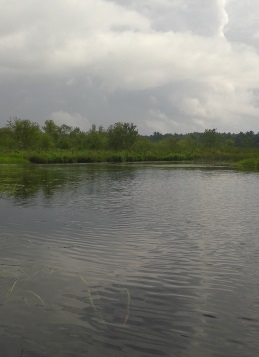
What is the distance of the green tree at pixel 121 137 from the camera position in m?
120

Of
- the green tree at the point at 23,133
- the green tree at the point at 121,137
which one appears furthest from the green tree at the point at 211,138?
the green tree at the point at 23,133

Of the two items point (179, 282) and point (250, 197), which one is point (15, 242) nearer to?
point (179, 282)

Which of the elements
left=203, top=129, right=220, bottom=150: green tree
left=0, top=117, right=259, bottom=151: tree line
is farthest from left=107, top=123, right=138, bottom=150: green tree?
left=203, top=129, right=220, bottom=150: green tree

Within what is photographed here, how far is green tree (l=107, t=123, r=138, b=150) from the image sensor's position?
120 m

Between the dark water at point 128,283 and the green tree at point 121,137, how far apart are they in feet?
325

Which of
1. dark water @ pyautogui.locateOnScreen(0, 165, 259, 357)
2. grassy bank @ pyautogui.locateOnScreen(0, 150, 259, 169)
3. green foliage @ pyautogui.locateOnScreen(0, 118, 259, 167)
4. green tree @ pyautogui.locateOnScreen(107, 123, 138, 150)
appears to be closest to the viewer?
dark water @ pyautogui.locateOnScreen(0, 165, 259, 357)

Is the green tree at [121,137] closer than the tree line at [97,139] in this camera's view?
No

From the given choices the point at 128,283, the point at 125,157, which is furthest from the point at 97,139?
the point at 128,283

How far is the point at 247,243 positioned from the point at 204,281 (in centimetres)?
481

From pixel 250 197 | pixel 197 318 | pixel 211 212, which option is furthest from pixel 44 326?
pixel 250 197

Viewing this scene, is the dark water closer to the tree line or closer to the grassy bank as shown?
the grassy bank

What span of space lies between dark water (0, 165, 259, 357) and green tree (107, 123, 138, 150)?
9916cm

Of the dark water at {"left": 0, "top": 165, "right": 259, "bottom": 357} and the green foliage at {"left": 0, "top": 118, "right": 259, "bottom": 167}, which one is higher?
the green foliage at {"left": 0, "top": 118, "right": 259, "bottom": 167}

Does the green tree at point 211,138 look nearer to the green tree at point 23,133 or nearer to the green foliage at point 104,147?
the green foliage at point 104,147
